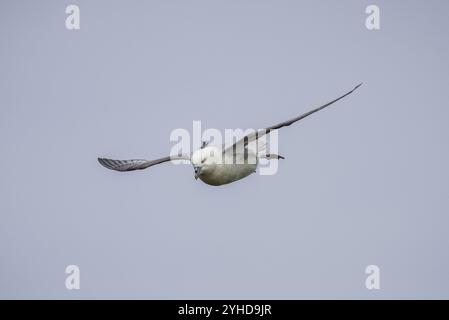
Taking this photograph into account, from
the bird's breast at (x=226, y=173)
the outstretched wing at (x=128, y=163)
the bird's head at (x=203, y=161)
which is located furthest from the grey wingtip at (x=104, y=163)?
the bird's head at (x=203, y=161)

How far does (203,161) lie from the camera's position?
62.5 ft

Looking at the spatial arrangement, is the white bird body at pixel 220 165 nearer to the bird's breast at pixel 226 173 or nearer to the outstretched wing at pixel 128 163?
the bird's breast at pixel 226 173

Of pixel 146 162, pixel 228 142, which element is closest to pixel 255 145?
pixel 228 142

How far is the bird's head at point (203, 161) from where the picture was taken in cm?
1900

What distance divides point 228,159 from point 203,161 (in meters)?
0.87

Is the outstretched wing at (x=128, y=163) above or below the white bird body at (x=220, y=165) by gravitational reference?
above

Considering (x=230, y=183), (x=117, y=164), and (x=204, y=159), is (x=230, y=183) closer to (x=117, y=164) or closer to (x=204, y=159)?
(x=204, y=159)

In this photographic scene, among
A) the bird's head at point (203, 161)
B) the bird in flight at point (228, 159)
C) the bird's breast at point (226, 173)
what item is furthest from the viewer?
the bird's breast at point (226, 173)

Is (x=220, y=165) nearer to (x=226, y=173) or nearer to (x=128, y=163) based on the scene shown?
(x=226, y=173)

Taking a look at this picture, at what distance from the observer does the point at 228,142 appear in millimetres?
20062

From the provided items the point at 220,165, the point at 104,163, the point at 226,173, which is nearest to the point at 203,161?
the point at 220,165

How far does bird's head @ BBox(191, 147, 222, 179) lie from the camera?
748 inches

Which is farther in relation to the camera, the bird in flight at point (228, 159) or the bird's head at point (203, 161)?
the bird's head at point (203, 161)

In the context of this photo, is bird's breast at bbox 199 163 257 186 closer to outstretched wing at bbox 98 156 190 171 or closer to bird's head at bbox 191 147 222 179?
bird's head at bbox 191 147 222 179
